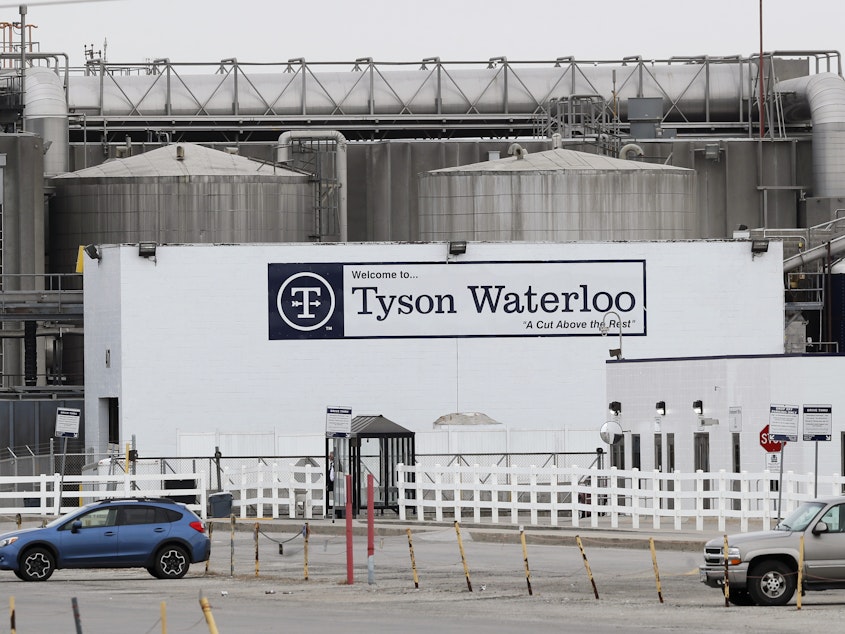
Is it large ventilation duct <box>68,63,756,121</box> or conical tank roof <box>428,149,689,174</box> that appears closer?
conical tank roof <box>428,149,689,174</box>

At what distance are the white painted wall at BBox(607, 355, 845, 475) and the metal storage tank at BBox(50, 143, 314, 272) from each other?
21776 mm

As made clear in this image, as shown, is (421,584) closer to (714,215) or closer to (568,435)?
(568,435)

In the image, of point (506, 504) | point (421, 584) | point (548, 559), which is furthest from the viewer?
point (506, 504)

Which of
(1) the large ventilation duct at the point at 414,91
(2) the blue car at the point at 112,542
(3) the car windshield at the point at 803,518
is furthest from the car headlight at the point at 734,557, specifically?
(1) the large ventilation duct at the point at 414,91

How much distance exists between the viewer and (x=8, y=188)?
69.4 metres

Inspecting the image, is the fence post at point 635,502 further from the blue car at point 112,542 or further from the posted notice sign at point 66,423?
the posted notice sign at point 66,423

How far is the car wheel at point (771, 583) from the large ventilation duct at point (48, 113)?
2239 inches

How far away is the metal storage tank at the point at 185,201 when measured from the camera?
220ft

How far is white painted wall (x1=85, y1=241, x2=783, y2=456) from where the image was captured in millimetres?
58719

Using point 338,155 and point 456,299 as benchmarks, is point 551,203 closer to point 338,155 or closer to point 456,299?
point 456,299

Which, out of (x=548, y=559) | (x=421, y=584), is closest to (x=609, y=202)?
(x=548, y=559)

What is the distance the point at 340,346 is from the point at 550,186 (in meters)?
11.2

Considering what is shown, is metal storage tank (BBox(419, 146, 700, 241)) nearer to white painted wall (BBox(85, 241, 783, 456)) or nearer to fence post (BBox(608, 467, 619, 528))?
white painted wall (BBox(85, 241, 783, 456))

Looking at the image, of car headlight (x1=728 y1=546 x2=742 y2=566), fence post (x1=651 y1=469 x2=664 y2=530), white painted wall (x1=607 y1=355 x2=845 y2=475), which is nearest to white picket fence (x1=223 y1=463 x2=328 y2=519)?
fence post (x1=651 y1=469 x2=664 y2=530)
